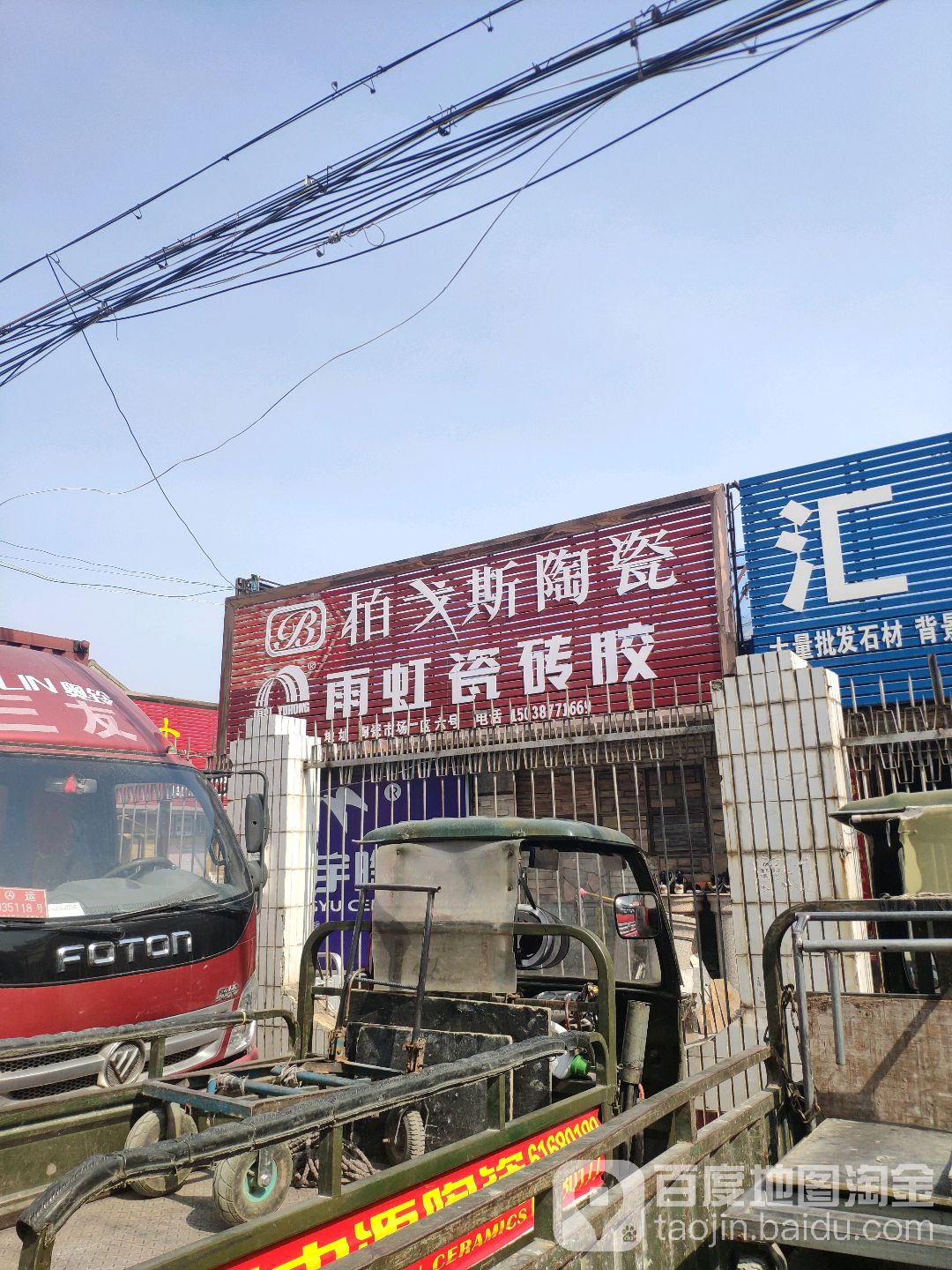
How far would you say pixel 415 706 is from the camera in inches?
411

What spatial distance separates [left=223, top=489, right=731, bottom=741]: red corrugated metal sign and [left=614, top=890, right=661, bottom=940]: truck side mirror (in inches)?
144

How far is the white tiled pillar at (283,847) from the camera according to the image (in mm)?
8922

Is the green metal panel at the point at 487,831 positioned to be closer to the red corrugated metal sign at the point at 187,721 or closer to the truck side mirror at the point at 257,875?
the truck side mirror at the point at 257,875

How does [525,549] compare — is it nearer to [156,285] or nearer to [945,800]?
[156,285]

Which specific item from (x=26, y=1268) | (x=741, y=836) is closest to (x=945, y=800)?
(x=741, y=836)

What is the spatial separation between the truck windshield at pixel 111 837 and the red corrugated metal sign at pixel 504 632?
4.18 m

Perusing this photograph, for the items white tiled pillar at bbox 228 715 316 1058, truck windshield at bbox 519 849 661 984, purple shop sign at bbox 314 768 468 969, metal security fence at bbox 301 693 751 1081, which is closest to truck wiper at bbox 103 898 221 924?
metal security fence at bbox 301 693 751 1081

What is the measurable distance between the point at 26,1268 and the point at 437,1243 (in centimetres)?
90

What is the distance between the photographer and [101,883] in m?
5.13

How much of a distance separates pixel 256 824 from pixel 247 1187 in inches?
141

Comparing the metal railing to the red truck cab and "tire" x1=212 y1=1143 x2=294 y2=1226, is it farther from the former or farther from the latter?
the red truck cab

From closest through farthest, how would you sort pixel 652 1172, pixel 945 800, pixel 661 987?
pixel 652 1172
pixel 661 987
pixel 945 800

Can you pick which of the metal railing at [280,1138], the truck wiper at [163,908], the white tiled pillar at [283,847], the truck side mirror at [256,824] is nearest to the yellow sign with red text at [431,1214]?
the metal railing at [280,1138]

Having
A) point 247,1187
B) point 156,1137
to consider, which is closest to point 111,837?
point 156,1137
